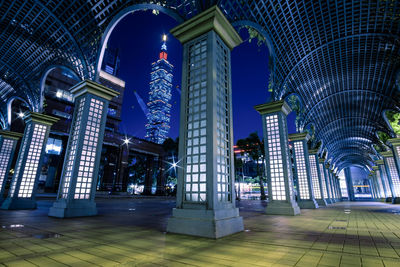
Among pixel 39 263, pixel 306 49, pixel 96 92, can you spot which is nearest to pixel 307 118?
pixel 306 49

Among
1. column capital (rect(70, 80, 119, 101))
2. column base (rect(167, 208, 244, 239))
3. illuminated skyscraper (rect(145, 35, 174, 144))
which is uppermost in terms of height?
illuminated skyscraper (rect(145, 35, 174, 144))

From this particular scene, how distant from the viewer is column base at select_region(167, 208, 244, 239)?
15.9ft

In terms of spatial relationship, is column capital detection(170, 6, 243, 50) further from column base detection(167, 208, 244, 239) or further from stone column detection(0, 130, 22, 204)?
stone column detection(0, 130, 22, 204)

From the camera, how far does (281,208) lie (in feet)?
36.4

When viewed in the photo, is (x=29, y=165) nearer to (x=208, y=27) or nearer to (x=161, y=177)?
(x=208, y=27)

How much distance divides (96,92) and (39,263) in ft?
28.8

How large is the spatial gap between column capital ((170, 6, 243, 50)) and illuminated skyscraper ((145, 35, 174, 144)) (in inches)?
5873

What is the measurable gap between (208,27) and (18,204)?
1478 cm

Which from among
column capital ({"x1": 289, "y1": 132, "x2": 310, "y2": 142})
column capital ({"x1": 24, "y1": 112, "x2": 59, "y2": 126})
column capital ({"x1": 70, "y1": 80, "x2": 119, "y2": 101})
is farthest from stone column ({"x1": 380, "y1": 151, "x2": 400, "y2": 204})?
column capital ({"x1": 24, "y1": 112, "x2": 59, "y2": 126})

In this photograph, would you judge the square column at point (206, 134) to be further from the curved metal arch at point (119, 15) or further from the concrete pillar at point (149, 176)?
the concrete pillar at point (149, 176)

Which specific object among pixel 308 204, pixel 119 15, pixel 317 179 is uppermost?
pixel 119 15

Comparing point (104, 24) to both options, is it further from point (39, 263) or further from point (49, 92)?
point (49, 92)

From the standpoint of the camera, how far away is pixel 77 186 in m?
8.92

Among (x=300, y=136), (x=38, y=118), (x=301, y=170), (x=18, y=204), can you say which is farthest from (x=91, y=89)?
(x=301, y=170)
